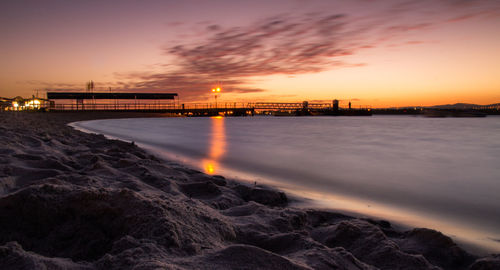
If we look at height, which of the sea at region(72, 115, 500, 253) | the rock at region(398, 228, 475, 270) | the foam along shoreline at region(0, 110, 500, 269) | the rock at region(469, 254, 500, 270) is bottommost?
the sea at region(72, 115, 500, 253)

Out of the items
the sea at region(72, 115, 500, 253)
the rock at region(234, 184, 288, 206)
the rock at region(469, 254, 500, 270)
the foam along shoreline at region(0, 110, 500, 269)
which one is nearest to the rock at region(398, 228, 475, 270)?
the foam along shoreline at region(0, 110, 500, 269)

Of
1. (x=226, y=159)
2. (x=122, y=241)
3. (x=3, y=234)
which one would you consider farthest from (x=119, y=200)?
(x=226, y=159)

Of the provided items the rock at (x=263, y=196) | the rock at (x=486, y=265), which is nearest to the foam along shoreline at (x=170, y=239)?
the rock at (x=486, y=265)

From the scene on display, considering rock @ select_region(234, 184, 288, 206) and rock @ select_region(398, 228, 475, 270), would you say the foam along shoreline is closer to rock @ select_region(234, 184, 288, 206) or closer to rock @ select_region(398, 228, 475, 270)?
rock @ select_region(398, 228, 475, 270)

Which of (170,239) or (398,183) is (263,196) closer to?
(170,239)

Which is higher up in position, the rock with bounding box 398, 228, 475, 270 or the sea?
the rock with bounding box 398, 228, 475, 270

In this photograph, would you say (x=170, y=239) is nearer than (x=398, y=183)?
Yes

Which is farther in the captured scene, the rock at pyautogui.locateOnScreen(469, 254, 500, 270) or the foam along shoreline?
the rock at pyautogui.locateOnScreen(469, 254, 500, 270)

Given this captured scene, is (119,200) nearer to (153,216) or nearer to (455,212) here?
(153,216)

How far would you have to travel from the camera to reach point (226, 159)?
8.07 m

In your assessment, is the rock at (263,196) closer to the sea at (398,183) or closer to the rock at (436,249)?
the sea at (398,183)

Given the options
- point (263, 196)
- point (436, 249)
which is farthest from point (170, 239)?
point (263, 196)

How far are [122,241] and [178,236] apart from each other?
11.1 inches

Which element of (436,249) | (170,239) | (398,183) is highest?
(170,239)
